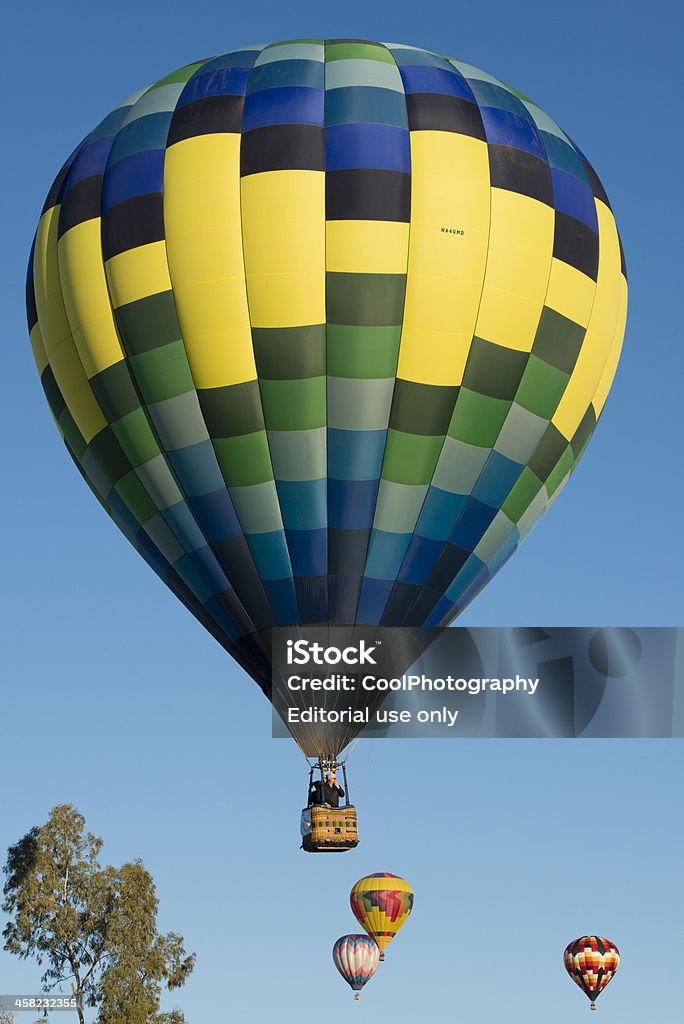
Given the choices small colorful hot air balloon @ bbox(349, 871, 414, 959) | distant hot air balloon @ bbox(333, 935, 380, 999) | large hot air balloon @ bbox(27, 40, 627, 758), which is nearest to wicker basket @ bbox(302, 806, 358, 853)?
large hot air balloon @ bbox(27, 40, 627, 758)

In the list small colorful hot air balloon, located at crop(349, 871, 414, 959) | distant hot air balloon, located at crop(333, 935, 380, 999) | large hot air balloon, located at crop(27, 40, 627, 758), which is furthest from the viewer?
distant hot air balloon, located at crop(333, 935, 380, 999)

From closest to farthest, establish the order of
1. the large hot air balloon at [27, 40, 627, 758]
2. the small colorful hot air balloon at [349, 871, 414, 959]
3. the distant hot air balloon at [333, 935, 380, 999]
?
1. the large hot air balloon at [27, 40, 627, 758]
2. the small colorful hot air balloon at [349, 871, 414, 959]
3. the distant hot air balloon at [333, 935, 380, 999]

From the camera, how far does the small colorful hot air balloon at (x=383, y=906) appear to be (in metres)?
31.7

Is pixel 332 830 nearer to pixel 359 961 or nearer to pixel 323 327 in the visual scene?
pixel 323 327

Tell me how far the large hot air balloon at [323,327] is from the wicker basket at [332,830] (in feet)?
2.31

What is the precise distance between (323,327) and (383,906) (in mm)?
16032

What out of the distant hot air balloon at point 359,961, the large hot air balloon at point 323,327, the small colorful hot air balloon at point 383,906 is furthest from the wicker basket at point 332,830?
the distant hot air balloon at point 359,961

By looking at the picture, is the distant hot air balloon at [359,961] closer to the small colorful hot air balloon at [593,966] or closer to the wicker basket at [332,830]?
the small colorful hot air balloon at [593,966]

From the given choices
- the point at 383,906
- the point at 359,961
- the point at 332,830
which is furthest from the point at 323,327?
the point at 359,961

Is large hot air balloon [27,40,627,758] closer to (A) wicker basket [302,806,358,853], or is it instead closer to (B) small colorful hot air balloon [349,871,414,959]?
(A) wicker basket [302,806,358,853]

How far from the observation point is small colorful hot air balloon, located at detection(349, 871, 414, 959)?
31.7 meters

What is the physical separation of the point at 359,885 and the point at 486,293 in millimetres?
16417

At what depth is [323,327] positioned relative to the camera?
1878cm

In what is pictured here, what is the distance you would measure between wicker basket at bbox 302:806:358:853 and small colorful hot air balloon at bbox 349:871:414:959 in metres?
13.1
